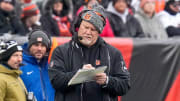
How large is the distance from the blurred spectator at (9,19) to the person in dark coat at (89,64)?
3.33 meters

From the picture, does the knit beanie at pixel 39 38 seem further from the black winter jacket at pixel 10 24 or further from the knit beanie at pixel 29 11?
the knit beanie at pixel 29 11

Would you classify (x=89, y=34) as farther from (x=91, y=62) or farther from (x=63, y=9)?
(x=63, y=9)

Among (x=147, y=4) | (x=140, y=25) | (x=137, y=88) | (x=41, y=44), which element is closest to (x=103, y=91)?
(x=41, y=44)

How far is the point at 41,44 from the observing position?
6.12 meters

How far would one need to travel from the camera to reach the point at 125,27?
28.4 ft

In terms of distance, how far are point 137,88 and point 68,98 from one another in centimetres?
297

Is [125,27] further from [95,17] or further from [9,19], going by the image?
[95,17]

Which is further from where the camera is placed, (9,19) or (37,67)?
(9,19)

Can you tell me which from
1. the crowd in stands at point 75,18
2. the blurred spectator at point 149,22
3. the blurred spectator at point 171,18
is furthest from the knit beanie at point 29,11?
the blurred spectator at point 171,18

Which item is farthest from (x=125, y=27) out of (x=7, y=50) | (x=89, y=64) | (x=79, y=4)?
(x=89, y=64)

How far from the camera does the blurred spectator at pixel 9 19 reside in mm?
8031

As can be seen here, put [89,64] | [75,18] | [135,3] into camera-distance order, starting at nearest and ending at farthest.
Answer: [89,64], [75,18], [135,3]

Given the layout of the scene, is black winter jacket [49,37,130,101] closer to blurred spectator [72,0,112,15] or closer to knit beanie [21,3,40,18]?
knit beanie [21,3,40,18]

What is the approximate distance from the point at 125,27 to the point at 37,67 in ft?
10.0
